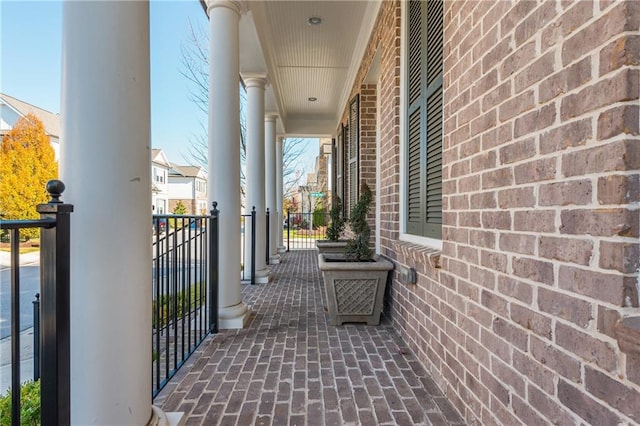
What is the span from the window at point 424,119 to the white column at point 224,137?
150 cm

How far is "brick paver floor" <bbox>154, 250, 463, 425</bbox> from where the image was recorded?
66.5 inches

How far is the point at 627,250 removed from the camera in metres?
0.79

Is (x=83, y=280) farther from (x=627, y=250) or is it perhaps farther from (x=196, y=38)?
(x=196, y=38)

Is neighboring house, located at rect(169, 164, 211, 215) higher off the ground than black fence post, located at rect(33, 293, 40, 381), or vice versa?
neighboring house, located at rect(169, 164, 211, 215)

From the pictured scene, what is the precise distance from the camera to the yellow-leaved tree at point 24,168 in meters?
6.76

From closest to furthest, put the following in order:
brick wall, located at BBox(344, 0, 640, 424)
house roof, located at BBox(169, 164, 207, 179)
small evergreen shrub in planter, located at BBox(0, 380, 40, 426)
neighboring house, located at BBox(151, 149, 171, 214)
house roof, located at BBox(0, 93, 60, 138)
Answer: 1. brick wall, located at BBox(344, 0, 640, 424)
2. small evergreen shrub in planter, located at BBox(0, 380, 40, 426)
3. house roof, located at BBox(0, 93, 60, 138)
4. neighboring house, located at BBox(151, 149, 171, 214)
5. house roof, located at BBox(169, 164, 207, 179)

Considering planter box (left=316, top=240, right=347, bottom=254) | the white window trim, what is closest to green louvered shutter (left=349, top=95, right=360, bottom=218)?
planter box (left=316, top=240, right=347, bottom=254)

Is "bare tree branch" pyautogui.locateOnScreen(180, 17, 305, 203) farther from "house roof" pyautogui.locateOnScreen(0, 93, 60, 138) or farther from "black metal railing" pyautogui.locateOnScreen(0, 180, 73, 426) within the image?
"black metal railing" pyautogui.locateOnScreen(0, 180, 73, 426)

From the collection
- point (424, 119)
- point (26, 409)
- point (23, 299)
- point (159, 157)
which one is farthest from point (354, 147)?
point (159, 157)

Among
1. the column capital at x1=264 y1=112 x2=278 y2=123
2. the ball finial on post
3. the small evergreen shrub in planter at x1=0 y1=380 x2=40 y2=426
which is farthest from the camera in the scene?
the column capital at x1=264 y1=112 x2=278 y2=123

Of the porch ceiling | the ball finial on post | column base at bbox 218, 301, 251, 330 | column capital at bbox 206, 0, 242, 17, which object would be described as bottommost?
column base at bbox 218, 301, 251, 330

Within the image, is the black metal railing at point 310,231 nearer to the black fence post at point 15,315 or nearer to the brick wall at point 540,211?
the brick wall at point 540,211

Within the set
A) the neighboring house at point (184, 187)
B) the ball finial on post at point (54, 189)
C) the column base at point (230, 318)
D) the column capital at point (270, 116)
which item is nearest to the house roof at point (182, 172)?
the neighboring house at point (184, 187)

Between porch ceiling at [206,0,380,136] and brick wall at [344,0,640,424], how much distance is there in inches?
97.3
